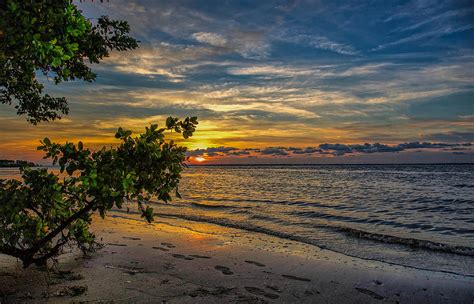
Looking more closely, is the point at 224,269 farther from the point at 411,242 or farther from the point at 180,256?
the point at 411,242

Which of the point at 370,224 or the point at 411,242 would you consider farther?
the point at 370,224

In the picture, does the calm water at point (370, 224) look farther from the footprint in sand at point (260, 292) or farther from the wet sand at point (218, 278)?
the footprint in sand at point (260, 292)

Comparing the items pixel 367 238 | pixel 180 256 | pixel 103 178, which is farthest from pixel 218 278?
pixel 367 238

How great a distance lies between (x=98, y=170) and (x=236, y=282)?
4930 mm

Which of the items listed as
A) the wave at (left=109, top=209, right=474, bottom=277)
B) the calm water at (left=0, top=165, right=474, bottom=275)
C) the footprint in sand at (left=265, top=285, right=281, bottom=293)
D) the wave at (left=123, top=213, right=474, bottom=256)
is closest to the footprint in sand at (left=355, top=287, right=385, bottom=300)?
the footprint in sand at (left=265, top=285, right=281, bottom=293)

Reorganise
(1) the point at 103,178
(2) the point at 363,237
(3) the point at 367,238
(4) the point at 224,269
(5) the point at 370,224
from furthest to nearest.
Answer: (5) the point at 370,224, (2) the point at 363,237, (3) the point at 367,238, (4) the point at 224,269, (1) the point at 103,178

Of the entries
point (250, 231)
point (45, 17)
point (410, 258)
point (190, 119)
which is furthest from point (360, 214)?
point (45, 17)

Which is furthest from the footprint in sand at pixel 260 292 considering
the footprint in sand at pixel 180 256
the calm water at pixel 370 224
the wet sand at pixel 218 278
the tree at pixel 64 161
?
the calm water at pixel 370 224

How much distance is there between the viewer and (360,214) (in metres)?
22.0

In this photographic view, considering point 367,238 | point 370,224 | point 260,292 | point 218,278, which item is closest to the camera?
point 260,292

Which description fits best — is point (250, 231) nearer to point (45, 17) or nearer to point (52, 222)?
point (52, 222)

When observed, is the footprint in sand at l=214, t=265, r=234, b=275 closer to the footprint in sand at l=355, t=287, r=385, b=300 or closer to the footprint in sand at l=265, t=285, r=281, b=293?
the footprint in sand at l=265, t=285, r=281, b=293

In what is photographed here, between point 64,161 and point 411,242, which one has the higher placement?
point 64,161

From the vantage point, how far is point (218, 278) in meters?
8.34
